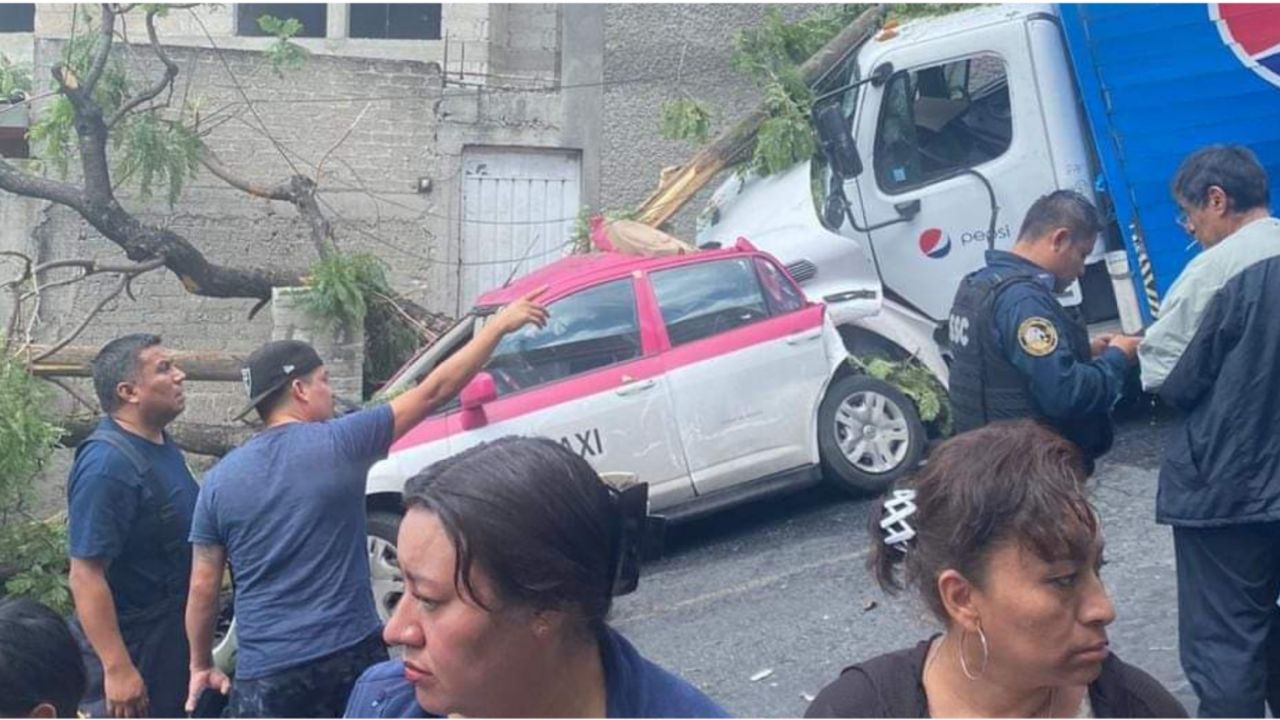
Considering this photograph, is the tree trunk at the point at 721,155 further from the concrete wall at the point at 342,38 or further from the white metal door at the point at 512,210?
the concrete wall at the point at 342,38

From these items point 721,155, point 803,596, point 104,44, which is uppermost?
point 104,44

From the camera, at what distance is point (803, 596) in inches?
285

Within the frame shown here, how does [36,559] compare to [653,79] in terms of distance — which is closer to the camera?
[36,559]

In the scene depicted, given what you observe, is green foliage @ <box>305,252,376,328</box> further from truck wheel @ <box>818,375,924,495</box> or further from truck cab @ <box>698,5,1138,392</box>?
truck wheel @ <box>818,375,924,495</box>

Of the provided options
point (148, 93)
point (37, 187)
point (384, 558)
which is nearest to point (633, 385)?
point (384, 558)

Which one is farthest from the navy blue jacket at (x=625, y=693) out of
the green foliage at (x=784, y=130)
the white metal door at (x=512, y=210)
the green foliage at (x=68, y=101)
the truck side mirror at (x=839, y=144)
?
the white metal door at (x=512, y=210)

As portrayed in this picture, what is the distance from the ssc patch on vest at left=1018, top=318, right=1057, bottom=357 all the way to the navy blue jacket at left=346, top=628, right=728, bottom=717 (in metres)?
2.60

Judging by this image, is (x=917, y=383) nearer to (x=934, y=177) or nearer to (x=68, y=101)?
(x=934, y=177)

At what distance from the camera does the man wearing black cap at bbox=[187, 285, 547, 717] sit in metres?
4.21

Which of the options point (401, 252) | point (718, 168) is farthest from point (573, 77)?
point (718, 168)

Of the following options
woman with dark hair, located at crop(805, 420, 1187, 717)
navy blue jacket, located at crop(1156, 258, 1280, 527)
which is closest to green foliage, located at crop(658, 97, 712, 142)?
navy blue jacket, located at crop(1156, 258, 1280, 527)

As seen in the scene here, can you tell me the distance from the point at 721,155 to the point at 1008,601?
7.81 m

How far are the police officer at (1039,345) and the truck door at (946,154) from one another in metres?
3.57

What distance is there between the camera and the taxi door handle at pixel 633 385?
25.6 ft
